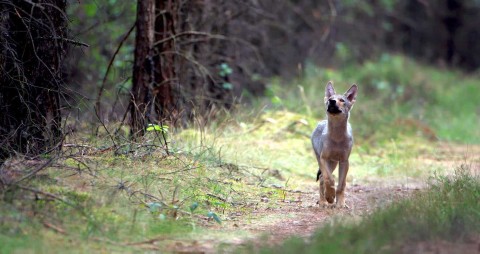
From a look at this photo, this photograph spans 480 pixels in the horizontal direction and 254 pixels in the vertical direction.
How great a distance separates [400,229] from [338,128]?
336 cm

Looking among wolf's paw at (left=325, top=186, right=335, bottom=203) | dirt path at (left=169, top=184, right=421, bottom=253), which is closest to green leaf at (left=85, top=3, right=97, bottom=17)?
dirt path at (left=169, top=184, right=421, bottom=253)

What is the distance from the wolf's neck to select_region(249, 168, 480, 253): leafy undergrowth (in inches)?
82.7

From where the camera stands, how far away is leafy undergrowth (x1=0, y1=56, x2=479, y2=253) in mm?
6957

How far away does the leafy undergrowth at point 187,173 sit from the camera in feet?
22.8

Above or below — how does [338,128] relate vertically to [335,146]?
above

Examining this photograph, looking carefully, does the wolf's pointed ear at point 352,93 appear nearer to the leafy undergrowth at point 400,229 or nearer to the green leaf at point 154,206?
the leafy undergrowth at point 400,229

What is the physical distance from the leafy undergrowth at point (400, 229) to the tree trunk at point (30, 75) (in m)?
3.39

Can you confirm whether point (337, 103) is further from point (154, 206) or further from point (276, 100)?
point (276, 100)

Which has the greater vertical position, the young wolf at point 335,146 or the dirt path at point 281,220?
the young wolf at point 335,146

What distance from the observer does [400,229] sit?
6762 mm

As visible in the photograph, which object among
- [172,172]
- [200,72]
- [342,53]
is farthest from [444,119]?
[172,172]

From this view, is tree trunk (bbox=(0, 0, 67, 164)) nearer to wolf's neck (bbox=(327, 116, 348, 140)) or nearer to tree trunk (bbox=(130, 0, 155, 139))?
tree trunk (bbox=(130, 0, 155, 139))

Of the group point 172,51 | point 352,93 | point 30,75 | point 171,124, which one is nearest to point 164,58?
point 172,51

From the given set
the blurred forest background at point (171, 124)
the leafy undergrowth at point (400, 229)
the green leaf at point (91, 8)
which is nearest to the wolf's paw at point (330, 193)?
the blurred forest background at point (171, 124)
